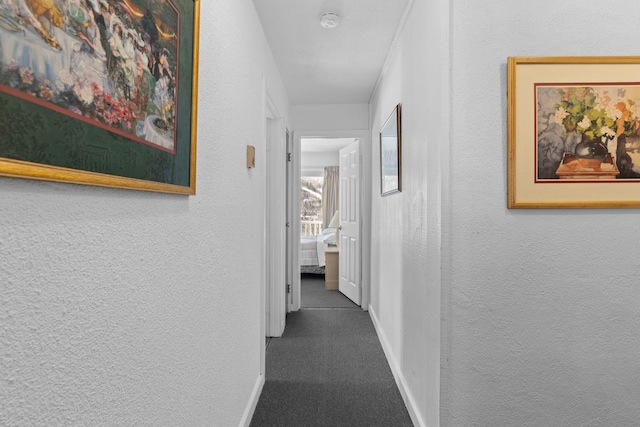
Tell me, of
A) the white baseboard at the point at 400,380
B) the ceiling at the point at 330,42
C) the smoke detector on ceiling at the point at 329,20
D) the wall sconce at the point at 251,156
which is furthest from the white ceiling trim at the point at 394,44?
the white baseboard at the point at 400,380

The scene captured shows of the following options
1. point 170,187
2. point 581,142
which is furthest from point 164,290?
point 581,142

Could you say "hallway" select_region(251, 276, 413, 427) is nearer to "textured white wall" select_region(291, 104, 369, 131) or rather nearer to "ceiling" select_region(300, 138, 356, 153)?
"textured white wall" select_region(291, 104, 369, 131)

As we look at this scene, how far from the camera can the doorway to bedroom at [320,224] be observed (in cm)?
522

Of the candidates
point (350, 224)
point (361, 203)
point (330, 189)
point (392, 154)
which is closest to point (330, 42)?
point (392, 154)

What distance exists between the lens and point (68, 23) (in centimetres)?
65

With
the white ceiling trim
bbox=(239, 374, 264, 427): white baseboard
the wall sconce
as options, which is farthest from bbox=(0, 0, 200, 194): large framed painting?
the white ceiling trim

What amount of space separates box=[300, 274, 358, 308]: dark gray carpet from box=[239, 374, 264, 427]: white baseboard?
7.01 ft

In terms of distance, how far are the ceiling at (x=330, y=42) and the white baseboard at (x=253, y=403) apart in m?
2.25

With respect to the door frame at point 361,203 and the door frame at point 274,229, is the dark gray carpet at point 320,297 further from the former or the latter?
the door frame at point 274,229

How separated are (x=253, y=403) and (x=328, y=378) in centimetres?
64

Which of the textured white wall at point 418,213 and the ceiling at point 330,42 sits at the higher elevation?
the ceiling at point 330,42

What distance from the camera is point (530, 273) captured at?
1.64 m

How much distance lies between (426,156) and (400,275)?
37.6 inches

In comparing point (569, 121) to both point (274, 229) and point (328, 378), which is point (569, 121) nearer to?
point (328, 378)
